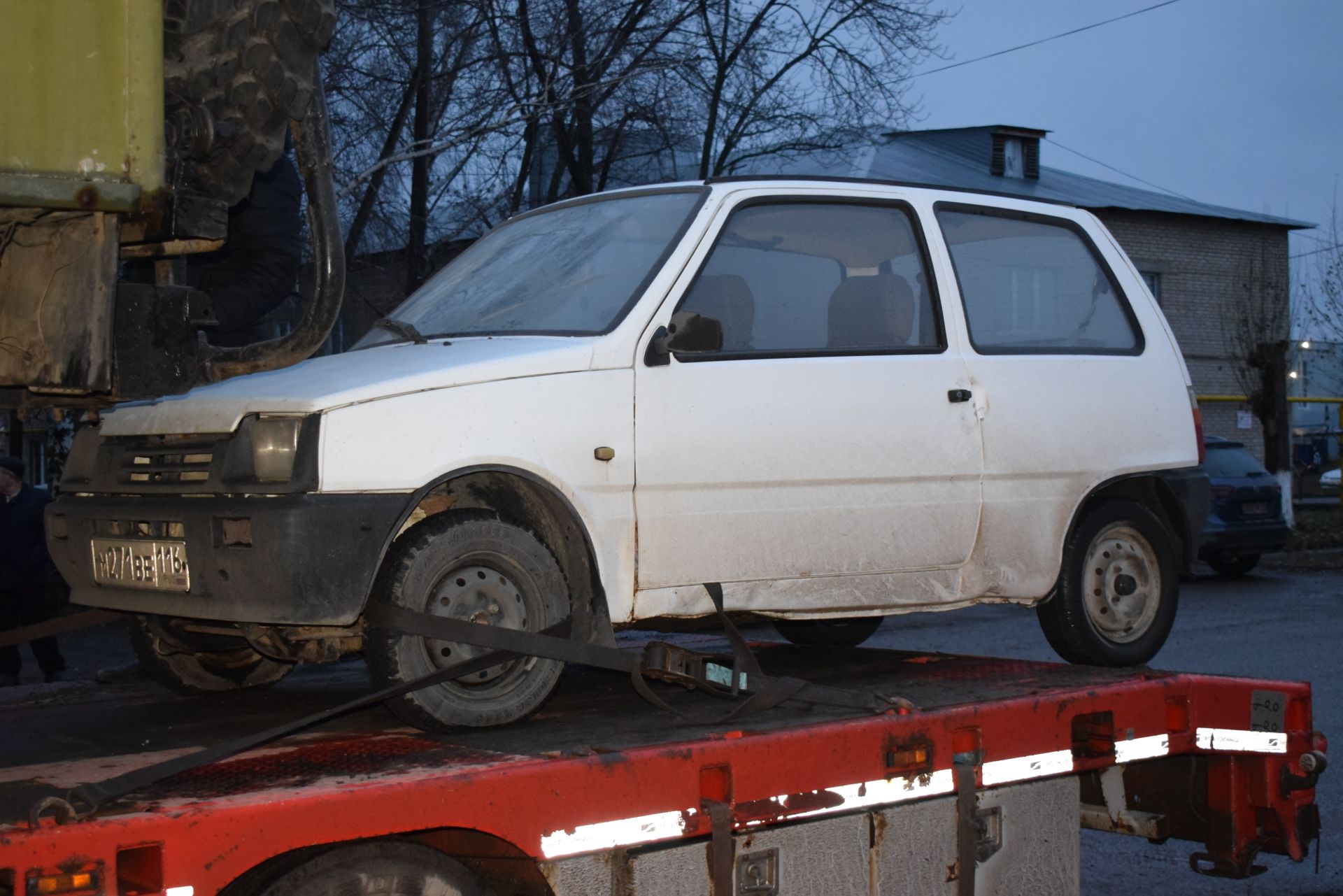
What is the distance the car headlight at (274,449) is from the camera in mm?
3701

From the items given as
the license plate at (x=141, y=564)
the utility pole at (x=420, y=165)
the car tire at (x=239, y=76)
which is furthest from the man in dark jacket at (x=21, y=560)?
the car tire at (x=239, y=76)

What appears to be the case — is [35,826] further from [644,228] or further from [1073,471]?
[1073,471]

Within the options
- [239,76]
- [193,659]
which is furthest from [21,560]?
[239,76]

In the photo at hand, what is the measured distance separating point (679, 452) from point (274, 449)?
1.13m

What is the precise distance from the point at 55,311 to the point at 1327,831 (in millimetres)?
5254

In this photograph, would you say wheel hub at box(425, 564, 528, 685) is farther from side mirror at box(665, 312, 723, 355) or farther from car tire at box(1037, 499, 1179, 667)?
car tire at box(1037, 499, 1179, 667)

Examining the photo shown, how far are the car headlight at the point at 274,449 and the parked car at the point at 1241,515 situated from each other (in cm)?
1392

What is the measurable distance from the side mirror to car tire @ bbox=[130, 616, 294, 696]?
1.62 m

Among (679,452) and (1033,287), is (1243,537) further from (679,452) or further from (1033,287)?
(679,452)

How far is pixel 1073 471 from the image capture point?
517 centimetres

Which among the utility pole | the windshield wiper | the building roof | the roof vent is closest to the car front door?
the windshield wiper

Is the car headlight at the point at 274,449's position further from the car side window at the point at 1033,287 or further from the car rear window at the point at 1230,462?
the car rear window at the point at 1230,462

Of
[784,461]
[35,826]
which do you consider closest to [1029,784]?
[784,461]

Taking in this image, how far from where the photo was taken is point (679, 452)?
4.25 meters
